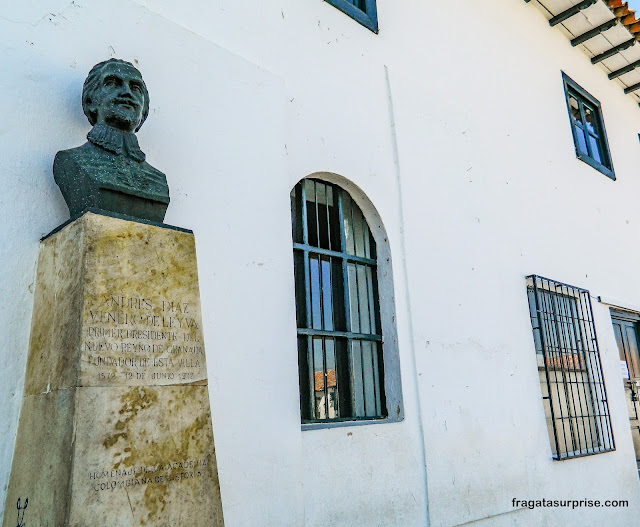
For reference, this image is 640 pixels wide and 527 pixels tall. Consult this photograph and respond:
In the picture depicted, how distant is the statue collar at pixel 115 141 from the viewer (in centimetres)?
231

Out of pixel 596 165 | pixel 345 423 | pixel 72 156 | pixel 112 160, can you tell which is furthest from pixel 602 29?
pixel 72 156

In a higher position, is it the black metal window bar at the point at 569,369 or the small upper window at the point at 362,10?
the small upper window at the point at 362,10

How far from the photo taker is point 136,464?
6.12 feet

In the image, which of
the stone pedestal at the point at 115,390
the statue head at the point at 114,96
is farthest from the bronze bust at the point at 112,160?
the stone pedestal at the point at 115,390

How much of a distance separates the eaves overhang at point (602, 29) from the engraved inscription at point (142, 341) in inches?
234

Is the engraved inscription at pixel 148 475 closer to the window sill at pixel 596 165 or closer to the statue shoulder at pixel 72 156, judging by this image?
the statue shoulder at pixel 72 156

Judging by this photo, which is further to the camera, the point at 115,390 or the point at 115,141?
the point at 115,141

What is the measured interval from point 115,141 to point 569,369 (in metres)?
4.46

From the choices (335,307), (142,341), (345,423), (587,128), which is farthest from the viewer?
(587,128)

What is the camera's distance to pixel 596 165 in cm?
668

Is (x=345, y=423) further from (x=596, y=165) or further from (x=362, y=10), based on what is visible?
(x=596, y=165)

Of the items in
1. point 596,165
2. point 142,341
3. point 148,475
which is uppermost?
point 596,165

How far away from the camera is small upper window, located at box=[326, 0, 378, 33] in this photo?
161 inches

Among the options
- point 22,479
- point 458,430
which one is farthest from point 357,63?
point 22,479
